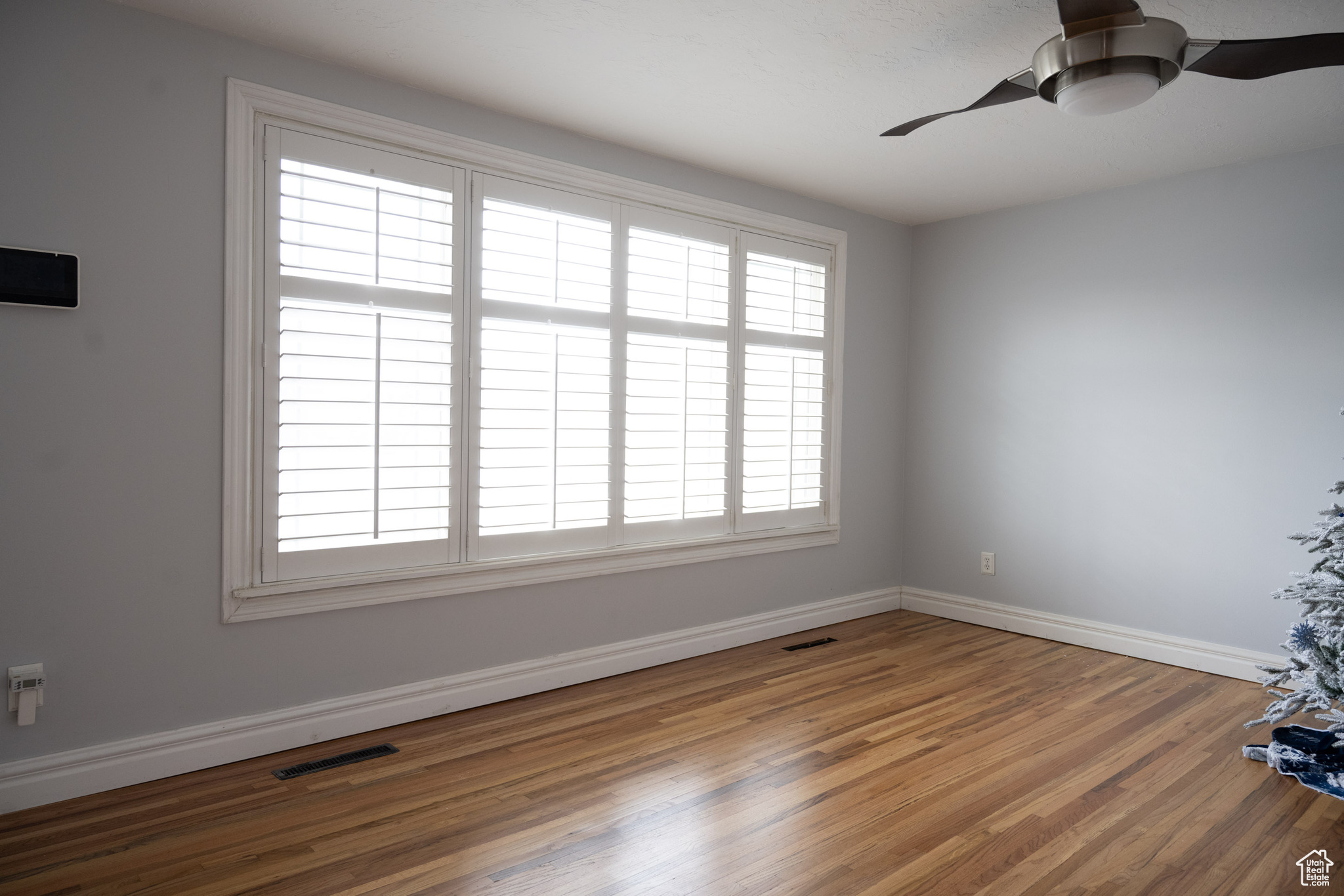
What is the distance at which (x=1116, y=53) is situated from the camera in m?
2.17

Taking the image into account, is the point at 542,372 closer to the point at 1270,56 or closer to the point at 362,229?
the point at 362,229

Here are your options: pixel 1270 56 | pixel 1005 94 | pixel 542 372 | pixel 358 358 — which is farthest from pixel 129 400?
pixel 1270 56

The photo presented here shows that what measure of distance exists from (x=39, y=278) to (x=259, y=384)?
664 millimetres

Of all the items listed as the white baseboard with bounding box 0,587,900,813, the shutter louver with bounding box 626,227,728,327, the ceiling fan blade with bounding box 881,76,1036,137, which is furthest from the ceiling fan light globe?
the white baseboard with bounding box 0,587,900,813

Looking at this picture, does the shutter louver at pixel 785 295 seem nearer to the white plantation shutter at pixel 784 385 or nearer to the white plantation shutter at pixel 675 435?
the white plantation shutter at pixel 784 385

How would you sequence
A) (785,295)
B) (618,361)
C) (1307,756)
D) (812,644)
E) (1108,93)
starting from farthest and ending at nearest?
(785,295) → (812,644) → (618,361) → (1307,756) → (1108,93)

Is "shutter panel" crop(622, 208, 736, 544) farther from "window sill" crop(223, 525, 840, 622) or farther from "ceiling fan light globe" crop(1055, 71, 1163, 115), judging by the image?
"ceiling fan light globe" crop(1055, 71, 1163, 115)

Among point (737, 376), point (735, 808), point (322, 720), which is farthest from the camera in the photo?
point (737, 376)

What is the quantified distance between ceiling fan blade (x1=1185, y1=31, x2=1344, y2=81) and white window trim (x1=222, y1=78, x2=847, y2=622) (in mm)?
2292

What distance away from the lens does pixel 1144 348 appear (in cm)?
422

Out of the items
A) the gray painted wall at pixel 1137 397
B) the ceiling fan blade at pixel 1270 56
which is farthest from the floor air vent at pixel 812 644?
the ceiling fan blade at pixel 1270 56

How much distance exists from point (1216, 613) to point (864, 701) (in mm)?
1983

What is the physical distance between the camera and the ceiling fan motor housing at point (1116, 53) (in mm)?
2109

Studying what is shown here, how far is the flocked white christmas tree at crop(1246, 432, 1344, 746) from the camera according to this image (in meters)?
2.61
